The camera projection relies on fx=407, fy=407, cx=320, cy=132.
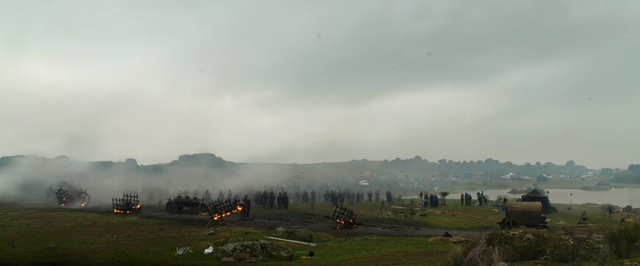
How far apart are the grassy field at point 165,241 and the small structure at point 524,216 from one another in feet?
12.8

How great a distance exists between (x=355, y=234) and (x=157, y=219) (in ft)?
77.7

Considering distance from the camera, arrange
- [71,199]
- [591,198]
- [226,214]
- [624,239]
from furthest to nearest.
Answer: [591,198], [71,199], [226,214], [624,239]

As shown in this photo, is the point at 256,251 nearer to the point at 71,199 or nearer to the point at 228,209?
the point at 228,209

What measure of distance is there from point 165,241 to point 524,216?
Result: 28870mm

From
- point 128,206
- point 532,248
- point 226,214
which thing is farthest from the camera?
point 128,206

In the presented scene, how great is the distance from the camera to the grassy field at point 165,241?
21984mm

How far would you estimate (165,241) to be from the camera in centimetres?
2903

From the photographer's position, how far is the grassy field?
72.1 ft

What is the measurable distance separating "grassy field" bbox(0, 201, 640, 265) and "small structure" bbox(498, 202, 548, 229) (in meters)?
3.90

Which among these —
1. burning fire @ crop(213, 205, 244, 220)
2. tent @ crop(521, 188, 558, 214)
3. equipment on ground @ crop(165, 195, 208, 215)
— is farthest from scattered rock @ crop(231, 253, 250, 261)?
tent @ crop(521, 188, 558, 214)

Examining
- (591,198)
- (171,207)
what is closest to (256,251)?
(171,207)

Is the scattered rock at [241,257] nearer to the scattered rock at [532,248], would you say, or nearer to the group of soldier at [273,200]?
the scattered rock at [532,248]

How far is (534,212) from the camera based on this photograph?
34375 mm

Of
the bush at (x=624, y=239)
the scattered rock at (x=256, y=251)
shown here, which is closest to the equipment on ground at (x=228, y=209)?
the scattered rock at (x=256, y=251)
